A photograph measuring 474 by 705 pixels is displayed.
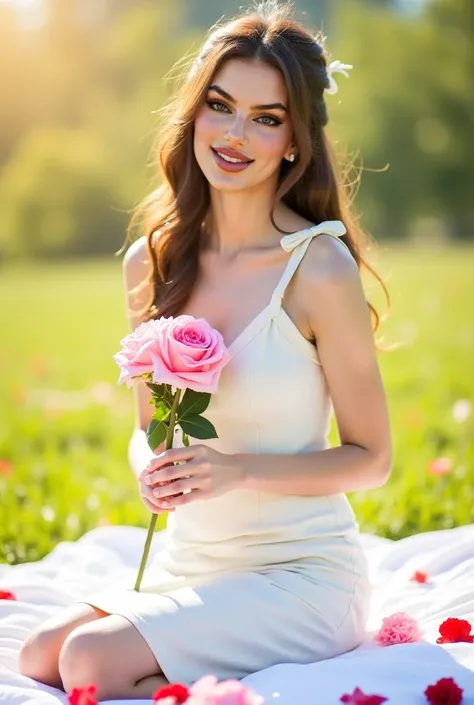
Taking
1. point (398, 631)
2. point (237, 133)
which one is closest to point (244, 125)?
point (237, 133)

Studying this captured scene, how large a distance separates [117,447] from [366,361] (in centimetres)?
368

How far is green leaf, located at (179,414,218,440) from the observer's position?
312 cm

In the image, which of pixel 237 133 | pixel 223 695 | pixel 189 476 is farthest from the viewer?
pixel 237 133

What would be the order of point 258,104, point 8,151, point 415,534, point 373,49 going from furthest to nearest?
point 8,151 → point 373,49 → point 415,534 → point 258,104

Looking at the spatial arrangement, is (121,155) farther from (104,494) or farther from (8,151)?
(104,494)

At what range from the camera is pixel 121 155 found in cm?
3522

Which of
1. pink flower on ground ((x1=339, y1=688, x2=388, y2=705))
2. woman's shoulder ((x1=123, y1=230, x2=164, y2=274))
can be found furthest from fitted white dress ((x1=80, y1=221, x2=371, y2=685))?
woman's shoulder ((x1=123, y1=230, x2=164, y2=274))

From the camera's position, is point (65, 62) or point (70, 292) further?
point (65, 62)

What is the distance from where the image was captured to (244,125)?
356cm

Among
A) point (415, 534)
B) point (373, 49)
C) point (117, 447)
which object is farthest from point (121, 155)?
point (415, 534)

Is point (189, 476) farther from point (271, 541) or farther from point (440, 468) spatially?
point (440, 468)

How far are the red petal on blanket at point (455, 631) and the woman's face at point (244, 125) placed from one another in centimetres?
165

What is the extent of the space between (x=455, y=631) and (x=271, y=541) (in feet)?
2.17

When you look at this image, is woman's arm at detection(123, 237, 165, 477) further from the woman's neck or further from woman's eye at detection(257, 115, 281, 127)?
woman's eye at detection(257, 115, 281, 127)
